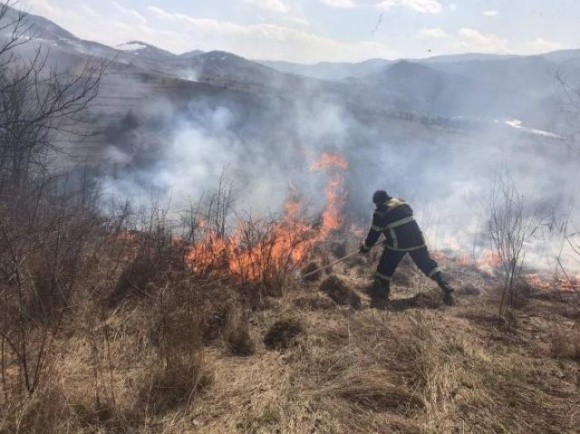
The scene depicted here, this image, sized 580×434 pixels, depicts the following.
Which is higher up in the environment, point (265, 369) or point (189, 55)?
point (189, 55)

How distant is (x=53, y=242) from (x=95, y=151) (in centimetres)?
1471

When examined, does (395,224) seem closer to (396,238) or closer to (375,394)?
(396,238)

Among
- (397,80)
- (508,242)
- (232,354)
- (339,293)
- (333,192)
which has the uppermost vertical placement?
(397,80)

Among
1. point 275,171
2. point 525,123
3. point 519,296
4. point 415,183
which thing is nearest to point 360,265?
point 519,296

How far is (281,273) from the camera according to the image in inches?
211

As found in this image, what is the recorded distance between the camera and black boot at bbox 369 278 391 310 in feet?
19.1

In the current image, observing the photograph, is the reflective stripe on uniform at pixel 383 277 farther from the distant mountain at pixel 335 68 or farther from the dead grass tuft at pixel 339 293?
the distant mountain at pixel 335 68

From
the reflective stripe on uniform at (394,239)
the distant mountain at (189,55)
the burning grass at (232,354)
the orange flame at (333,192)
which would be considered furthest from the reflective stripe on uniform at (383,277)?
the distant mountain at (189,55)

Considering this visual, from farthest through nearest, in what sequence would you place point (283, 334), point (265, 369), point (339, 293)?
point (339, 293), point (283, 334), point (265, 369)

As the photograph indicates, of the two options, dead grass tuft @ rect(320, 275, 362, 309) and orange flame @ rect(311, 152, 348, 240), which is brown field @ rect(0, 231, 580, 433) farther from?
orange flame @ rect(311, 152, 348, 240)

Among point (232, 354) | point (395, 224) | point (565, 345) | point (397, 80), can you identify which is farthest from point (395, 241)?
point (397, 80)

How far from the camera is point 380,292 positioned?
20.1ft

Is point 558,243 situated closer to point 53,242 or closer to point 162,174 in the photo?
point 53,242

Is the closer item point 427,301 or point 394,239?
point 427,301
